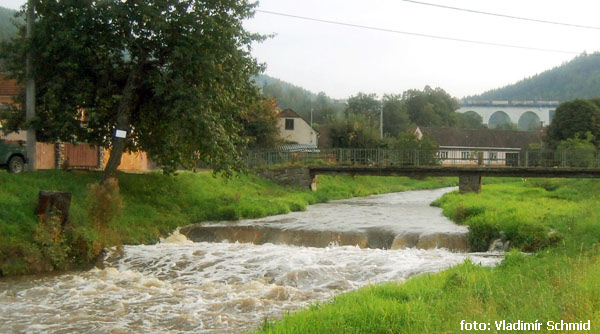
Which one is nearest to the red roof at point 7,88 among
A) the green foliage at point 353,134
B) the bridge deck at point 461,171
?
the bridge deck at point 461,171

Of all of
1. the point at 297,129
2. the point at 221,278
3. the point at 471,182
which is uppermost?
the point at 297,129

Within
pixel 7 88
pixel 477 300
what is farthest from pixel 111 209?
pixel 7 88

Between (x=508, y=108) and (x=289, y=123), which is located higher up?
(x=508, y=108)

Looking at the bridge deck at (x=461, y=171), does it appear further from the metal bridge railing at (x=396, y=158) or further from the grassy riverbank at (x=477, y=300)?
the grassy riverbank at (x=477, y=300)

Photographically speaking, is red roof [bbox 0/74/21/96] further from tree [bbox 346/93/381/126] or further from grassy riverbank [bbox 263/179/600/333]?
tree [bbox 346/93/381/126]

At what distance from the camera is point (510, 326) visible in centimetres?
711

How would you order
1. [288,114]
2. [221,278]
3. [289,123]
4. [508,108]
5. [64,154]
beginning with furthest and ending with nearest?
[508,108]
[288,114]
[289,123]
[64,154]
[221,278]

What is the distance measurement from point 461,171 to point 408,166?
3359mm

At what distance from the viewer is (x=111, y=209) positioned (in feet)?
61.5

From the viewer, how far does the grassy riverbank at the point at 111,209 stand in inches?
614

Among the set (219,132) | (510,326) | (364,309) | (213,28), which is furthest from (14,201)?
(510,326)

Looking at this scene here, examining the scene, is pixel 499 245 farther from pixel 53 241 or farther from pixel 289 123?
pixel 289 123

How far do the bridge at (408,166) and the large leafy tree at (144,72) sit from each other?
53.9ft

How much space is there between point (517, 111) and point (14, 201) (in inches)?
7173
